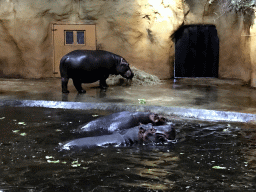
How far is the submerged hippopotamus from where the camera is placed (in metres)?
4.09

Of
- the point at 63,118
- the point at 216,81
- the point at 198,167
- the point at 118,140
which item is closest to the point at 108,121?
the point at 118,140

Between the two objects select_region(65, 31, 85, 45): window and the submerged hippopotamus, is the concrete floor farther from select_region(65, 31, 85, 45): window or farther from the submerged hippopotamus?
select_region(65, 31, 85, 45): window

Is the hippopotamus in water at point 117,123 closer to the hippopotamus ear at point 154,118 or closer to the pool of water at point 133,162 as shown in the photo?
the hippopotamus ear at point 154,118

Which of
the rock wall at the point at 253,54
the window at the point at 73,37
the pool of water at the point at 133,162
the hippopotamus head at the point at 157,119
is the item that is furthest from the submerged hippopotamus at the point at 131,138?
the window at the point at 73,37

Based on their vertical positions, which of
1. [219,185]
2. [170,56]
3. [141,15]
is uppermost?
[141,15]

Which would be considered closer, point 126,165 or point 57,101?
point 126,165

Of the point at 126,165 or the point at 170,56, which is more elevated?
the point at 170,56

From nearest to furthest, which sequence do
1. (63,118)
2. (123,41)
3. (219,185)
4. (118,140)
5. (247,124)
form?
(219,185) → (118,140) → (247,124) → (63,118) → (123,41)

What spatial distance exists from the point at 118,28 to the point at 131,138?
754 cm

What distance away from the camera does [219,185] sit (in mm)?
3023

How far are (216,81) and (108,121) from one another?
634 cm

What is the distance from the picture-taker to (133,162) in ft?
12.0

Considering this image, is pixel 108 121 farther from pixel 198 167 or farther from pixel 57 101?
pixel 57 101

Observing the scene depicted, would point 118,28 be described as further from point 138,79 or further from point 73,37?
point 138,79
